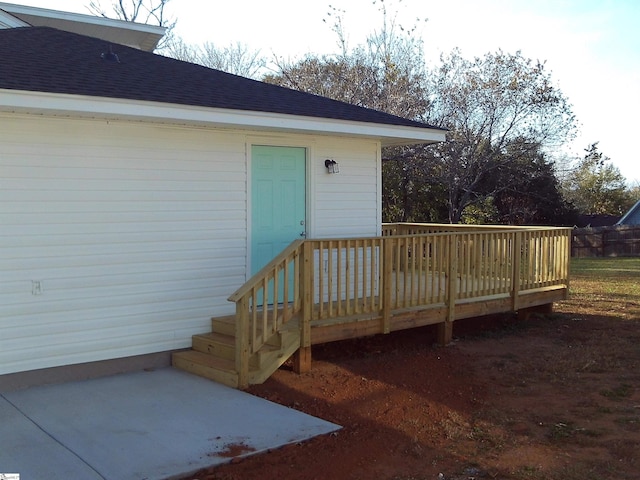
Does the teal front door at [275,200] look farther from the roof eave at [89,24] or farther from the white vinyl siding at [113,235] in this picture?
the roof eave at [89,24]

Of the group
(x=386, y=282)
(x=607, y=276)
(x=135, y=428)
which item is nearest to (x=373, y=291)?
(x=386, y=282)

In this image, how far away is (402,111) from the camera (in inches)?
773

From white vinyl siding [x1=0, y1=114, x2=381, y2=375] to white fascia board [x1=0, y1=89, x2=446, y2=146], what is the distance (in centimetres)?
28

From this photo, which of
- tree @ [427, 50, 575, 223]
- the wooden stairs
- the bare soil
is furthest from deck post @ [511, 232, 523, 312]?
tree @ [427, 50, 575, 223]

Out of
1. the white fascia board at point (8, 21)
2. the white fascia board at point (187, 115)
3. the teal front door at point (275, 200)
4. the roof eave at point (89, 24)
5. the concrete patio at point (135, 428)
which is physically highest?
the roof eave at point (89, 24)

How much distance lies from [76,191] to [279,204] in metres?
2.45

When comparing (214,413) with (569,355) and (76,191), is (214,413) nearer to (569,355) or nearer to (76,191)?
(76,191)

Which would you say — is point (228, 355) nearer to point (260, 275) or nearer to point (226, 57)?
point (260, 275)

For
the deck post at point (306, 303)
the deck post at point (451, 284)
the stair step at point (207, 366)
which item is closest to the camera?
the stair step at point (207, 366)

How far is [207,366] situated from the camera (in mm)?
6320

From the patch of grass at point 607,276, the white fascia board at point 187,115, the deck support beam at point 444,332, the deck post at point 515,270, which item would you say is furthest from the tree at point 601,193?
the white fascia board at point 187,115

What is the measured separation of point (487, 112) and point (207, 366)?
16433 mm

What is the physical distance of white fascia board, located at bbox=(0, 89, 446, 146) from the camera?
5571 millimetres

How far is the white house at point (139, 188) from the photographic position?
5.93 meters
